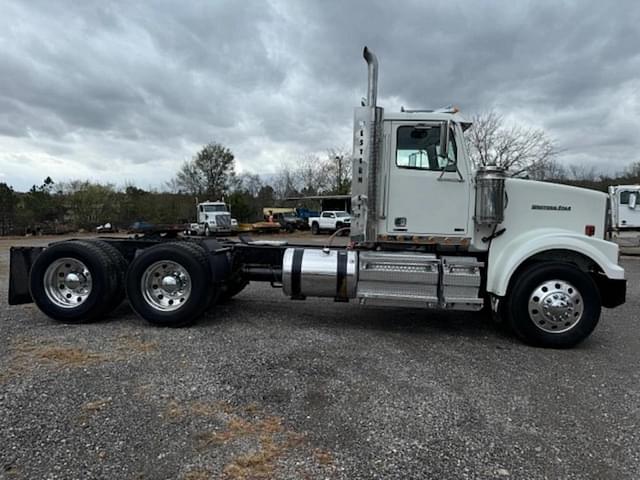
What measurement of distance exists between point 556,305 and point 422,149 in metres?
2.34

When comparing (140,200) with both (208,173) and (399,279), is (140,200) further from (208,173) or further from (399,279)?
(399,279)

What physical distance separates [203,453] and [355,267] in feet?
9.79

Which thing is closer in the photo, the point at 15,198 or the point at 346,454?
the point at 346,454

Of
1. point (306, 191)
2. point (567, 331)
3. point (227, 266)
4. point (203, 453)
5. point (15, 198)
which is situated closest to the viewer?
point (203, 453)

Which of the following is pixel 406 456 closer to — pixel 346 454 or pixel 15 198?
pixel 346 454

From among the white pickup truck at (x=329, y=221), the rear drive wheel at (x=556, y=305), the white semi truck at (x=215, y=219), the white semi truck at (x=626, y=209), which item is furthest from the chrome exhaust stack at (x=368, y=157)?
the white semi truck at (x=215, y=219)

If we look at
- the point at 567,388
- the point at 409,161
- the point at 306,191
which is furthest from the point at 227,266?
the point at 306,191

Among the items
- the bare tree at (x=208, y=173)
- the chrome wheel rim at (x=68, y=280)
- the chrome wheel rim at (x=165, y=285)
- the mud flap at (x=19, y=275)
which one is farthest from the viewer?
the bare tree at (x=208, y=173)

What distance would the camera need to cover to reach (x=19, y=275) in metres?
5.55

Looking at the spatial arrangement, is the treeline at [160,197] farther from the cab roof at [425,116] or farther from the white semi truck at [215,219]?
the cab roof at [425,116]

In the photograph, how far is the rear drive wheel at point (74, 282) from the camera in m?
5.27

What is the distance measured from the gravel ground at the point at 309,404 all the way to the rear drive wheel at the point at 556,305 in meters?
0.21

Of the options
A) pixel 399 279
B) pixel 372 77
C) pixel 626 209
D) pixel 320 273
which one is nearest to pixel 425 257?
pixel 399 279

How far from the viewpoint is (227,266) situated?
564 centimetres
